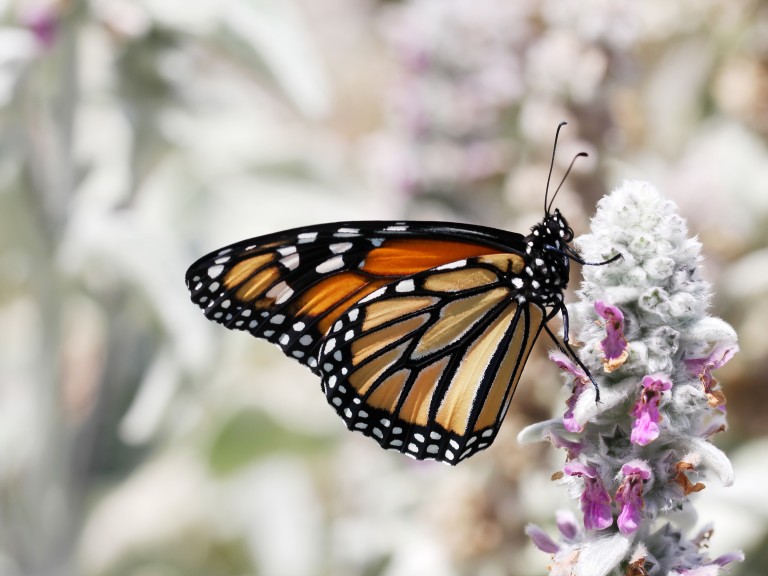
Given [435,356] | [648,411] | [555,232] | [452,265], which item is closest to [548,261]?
[555,232]

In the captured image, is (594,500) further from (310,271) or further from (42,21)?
(42,21)

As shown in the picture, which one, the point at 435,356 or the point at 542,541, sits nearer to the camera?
the point at 542,541

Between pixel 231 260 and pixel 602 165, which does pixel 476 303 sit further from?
pixel 602 165

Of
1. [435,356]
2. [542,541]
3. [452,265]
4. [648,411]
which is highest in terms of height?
[452,265]

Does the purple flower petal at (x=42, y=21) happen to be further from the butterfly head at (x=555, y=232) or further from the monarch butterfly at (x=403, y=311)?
the butterfly head at (x=555, y=232)

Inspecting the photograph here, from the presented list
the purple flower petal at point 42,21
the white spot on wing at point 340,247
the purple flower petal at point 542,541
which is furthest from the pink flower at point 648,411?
the purple flower petal at point 42,21

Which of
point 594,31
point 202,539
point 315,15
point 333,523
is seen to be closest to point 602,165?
point 594,31

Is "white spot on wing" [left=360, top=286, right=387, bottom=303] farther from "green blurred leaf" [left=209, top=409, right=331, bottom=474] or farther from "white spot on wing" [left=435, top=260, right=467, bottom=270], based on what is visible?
"green blurred leaf" [left=209, top=409, right=331, bottom=474]

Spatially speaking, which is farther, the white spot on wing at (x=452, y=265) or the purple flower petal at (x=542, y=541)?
A: the white spot on wing at (x=452, y=265)
